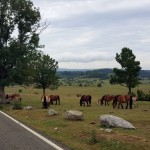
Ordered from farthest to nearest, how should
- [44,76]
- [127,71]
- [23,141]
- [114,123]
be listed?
[44,76] < [127,71] < [114,123] < [23,141]

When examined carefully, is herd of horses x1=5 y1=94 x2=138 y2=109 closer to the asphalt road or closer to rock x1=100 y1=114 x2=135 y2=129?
rock x1=100 y1=114 x2=135 y2=129

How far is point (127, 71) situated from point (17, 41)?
15506mm

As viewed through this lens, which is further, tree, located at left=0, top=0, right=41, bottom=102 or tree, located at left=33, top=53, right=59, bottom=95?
tree, located at left=33, top=53, right=59, bottom=95

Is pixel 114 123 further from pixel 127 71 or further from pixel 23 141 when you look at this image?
pixel 127 71

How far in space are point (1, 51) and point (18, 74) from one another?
10.8ft

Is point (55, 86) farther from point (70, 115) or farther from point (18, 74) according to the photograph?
point (70, 115)

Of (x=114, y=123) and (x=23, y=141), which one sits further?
(x=114, y=123)

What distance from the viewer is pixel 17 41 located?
45.6m

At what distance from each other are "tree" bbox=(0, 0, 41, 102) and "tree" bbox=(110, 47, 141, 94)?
11690 millimetres

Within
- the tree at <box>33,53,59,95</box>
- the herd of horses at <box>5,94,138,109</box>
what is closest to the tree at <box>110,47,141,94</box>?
the herd of horses at <box>5,94,138,109</box>

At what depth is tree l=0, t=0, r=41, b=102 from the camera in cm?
4419

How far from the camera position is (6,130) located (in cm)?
1747

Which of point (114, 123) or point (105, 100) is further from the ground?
point (114, 123)

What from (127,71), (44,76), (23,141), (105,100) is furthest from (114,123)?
(44,76)
